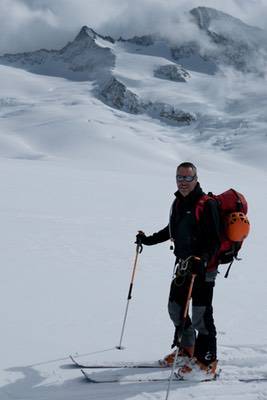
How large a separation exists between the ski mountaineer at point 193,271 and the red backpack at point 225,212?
2.4 inches

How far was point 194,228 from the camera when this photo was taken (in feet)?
17.6

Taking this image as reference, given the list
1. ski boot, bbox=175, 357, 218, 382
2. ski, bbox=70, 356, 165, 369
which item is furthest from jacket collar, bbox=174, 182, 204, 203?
ski, bbox=70, 356, 165, 369

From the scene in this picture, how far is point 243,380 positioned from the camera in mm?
5457

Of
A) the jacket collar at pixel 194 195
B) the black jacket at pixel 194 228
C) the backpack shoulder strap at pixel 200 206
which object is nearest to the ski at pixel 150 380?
the black jacket at pixel 194 228

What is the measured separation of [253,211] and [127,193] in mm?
5575

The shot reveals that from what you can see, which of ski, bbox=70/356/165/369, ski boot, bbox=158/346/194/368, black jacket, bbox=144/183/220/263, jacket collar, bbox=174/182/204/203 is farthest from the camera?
ski boot, bbox=158/346/194/368

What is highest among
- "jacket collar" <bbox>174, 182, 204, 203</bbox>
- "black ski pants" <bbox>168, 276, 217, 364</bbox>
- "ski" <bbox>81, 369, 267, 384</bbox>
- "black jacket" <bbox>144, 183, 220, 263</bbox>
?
"jacket collar" <bbox>174, 182, 204, 203</bbox>

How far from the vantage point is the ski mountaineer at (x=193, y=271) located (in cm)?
523

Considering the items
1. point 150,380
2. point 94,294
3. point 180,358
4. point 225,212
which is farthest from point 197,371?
point 94,294

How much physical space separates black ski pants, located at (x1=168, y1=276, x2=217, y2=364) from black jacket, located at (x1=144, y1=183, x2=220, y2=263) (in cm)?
36

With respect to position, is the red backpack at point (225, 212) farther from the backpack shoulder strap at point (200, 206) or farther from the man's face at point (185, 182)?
the man's face at point (185, 182)

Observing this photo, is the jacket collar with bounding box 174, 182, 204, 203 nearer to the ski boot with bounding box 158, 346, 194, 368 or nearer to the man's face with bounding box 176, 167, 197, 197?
the man's face with bounding box 176, 167, 197, 197

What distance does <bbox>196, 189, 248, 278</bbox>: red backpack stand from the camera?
5281 millimetres

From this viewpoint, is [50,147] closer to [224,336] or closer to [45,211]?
[45,211]
